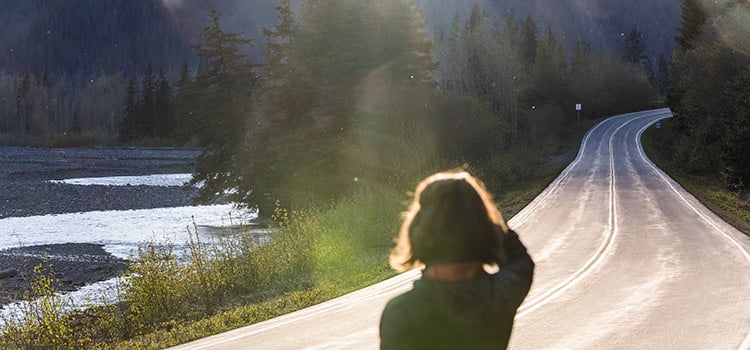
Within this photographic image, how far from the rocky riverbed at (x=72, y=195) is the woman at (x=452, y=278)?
12315mm

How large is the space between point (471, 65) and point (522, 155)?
20.5 metres

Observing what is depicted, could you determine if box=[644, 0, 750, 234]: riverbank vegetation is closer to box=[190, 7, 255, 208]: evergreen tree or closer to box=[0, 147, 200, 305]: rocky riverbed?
box=[0, 147, 200, 305]: rocky riverbed

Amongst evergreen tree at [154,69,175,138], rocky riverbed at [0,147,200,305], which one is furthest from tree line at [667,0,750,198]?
evergreen tree at [154,69,175,138]

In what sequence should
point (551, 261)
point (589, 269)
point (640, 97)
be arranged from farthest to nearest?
point (640, 97), point (551, 261), point (589, 269)

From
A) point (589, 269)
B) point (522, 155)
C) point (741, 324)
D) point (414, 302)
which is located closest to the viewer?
point (414, 302)

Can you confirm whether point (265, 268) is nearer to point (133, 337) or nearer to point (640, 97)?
point (133, 337)

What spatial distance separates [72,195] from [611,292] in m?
44.9

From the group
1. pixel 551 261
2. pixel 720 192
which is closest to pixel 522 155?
pixel 720 192

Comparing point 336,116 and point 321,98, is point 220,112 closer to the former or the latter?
point 321,98

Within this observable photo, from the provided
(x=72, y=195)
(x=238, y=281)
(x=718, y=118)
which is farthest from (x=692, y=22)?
(x=238, y=281)

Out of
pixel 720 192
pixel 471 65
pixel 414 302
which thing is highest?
pixel 471 65

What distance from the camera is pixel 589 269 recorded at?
54.8 ft

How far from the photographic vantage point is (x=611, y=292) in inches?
552

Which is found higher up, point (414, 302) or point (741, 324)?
point (414, 302)
